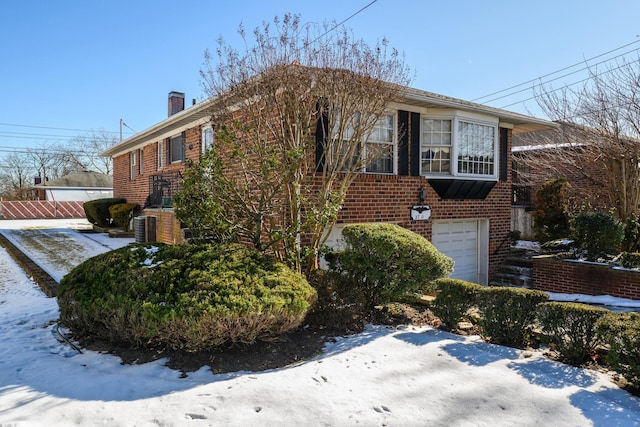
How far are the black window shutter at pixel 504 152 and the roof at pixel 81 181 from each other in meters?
38.2

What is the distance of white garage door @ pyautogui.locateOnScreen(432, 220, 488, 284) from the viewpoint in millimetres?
10977

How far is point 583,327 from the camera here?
4.39 meters

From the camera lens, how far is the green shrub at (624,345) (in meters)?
→ 3.72

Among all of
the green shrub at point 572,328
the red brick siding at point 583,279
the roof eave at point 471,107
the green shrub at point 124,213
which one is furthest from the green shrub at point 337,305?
the green shrub at point 124,213

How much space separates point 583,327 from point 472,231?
753 centimetres

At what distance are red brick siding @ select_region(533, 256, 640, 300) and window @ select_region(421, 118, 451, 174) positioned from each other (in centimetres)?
337

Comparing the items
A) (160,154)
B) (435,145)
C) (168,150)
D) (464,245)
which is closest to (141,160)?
(160,154)

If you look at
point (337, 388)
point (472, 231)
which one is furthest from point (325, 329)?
point (472, 231)

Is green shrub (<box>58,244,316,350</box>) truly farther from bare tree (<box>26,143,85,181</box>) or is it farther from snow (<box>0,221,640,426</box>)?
bare tree (<box>26,143,85,181</box>)

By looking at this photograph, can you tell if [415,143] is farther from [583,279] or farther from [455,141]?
[583,279]

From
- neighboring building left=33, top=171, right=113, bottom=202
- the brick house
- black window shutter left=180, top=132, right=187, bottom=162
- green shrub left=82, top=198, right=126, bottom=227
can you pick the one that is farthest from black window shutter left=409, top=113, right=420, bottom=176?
neighboring building left=33, top=171, right=113, bottom=202

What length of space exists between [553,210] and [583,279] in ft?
13.2

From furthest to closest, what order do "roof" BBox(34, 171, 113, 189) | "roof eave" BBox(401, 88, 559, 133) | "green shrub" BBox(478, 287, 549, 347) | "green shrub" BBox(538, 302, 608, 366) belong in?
1. "roof" BBox(34, 171, 113, 189)
2. "roof eave" BBox(401, 88, 559, 133)
3. "green shrub" BBox(478, 287, 549, 347)
4. "green shrub" BBox(538, 302, 608, 366)

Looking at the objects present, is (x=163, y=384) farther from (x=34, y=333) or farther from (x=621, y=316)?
(x=621, y=316)
